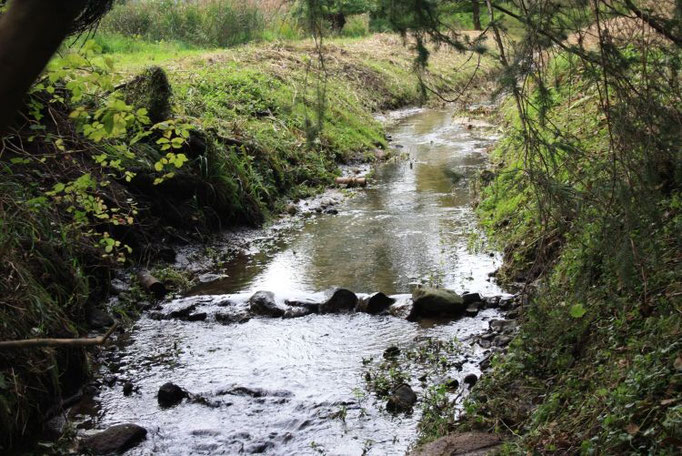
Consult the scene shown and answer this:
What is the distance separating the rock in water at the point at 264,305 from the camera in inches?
269

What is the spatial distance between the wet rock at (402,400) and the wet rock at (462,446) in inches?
27.1

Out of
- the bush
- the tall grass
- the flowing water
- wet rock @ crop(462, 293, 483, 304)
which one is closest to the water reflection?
the flowing water

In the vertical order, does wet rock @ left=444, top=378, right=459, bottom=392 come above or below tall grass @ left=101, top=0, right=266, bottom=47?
below

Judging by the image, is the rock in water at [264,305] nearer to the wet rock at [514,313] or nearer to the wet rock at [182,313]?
the wet rock at [182,313]

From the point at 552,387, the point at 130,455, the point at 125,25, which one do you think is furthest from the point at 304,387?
the point at 125,25

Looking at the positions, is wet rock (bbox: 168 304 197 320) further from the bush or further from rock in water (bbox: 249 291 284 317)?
the bush

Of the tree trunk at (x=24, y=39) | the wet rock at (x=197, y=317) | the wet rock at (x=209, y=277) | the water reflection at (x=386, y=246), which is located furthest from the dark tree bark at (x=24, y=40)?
the wet rock at (x=209, y=277)

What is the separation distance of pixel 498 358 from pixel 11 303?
A: 3.51 m

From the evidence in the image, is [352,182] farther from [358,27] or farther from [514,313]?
[358,27]

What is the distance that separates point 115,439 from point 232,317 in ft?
7.51

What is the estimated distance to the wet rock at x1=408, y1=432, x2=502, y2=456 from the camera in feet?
13.1

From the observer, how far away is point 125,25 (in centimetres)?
2044

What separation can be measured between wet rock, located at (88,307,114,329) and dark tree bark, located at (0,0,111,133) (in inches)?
222

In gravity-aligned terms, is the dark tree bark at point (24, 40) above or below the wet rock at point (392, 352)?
above
